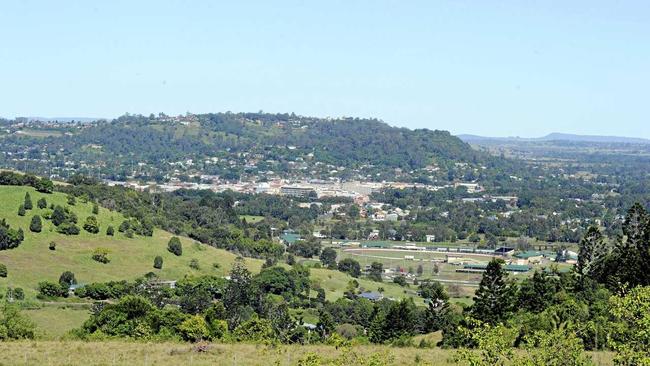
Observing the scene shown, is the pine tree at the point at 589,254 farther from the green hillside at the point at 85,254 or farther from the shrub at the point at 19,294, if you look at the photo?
the shrub at the point at 19,294

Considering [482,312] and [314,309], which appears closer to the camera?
[482,312]

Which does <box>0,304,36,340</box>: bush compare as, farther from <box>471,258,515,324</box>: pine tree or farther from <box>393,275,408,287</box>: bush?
<box>393,275,408,287</box>: bush

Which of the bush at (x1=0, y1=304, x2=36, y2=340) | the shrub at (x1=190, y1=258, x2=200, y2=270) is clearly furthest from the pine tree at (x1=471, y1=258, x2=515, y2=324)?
the shrub at (x1=190, y1=258, x2=200, y2=270)

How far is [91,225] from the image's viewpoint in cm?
7575

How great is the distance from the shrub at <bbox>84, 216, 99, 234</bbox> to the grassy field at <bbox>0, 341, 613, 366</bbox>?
45066 millimetres

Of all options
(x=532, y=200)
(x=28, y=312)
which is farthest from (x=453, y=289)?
(x=532, y=200)

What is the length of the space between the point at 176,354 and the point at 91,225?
49.0m

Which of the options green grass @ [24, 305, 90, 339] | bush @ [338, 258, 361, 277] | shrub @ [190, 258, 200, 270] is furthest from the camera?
bush @ [338, 258, 361, 277]

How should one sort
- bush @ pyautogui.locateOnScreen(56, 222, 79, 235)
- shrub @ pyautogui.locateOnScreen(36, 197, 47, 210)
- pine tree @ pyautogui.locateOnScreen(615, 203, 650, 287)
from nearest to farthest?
1. pine tree @ pyautogui.locateOnScreen(615, 203, 650, 287)
2. bush @ pyautogui.locateOnScreen(56, 222, 79, 235)
3. shrub @ pyautogui.locateOnScreen(36, 197, 47, 210)

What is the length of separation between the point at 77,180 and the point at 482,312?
206ft

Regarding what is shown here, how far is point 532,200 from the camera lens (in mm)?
170625

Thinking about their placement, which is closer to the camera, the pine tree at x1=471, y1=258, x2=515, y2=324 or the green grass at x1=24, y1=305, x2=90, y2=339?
the pine tree at x1=471, y1=258, x2=515, y2=324

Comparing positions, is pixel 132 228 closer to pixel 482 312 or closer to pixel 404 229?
pixel 482 312

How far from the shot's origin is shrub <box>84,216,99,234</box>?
75750 millimetres
